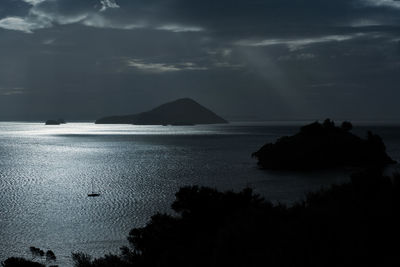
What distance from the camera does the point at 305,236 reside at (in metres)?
18.3

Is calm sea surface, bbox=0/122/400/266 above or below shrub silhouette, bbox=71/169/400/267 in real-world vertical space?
below

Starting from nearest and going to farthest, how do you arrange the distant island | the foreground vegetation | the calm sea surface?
the foreground vegetation, the calm sea surface, the distant island

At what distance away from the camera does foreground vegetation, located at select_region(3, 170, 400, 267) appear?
16297 millimetres

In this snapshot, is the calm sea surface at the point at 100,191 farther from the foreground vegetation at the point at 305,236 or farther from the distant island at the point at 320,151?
the foreground vegetation at the point at 305,236

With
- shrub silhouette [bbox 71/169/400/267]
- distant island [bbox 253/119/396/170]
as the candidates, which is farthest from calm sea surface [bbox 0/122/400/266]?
shrub silhouette [bbox 71/169/400/267]

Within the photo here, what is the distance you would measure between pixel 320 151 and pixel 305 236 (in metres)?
112

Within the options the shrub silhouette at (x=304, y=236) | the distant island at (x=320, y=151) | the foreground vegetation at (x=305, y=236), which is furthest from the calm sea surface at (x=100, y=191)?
the shrub silhouette at (x=304, y=236)

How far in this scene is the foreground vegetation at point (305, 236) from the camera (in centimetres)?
1630

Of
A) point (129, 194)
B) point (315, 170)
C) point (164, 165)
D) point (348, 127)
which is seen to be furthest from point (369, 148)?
point (129, 194)

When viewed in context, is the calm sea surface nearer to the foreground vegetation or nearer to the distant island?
the distant island

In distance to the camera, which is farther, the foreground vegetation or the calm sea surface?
the calm sea surface

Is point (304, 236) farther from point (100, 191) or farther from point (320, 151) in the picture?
point (320, 151)

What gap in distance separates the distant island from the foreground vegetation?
88867mm

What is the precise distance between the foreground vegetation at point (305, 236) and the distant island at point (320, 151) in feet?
292
